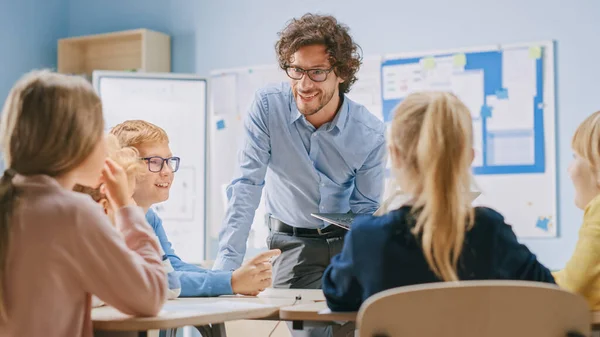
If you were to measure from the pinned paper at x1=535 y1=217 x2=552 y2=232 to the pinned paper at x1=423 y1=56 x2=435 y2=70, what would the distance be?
1021 mm

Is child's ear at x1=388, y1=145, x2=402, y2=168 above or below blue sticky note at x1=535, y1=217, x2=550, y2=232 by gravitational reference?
above

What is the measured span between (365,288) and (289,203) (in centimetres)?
129

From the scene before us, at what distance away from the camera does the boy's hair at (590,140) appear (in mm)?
1958

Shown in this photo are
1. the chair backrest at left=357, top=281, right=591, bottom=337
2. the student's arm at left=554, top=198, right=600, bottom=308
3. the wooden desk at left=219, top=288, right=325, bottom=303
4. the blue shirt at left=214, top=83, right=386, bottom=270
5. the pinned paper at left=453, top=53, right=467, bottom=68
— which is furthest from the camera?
the pinned paper at left=453, top=53, right=467, bottom=68

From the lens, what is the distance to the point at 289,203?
113 inches

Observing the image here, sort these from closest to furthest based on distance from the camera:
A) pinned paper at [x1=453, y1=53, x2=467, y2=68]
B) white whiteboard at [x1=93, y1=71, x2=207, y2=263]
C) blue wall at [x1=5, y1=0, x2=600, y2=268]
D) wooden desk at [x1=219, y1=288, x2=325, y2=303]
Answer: wooden desk at [x1=219, y1=288, x2=325, y2=303]
blue wall at [x1=5, y1=0, x2=600, y2=268]
pinned paper at [x1=453, y1=53, x2=467, y2=68]
white whiteboard at [x1=93, y1=71, x2=207, y2=263]

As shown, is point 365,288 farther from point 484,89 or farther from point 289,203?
point 484,89

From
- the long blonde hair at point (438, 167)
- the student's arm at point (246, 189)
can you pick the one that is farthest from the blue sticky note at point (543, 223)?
the long blonde hair at point (438, 167)

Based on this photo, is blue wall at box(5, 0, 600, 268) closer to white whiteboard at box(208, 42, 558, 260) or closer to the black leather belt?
white whiteboard at box(208, 42, 558, 260)

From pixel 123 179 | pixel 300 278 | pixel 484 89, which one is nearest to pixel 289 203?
pixel 300 278

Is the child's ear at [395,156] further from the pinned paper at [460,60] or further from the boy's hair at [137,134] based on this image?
the pinned paper at [460,60]

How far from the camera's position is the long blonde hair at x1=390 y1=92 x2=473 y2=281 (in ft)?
5.06

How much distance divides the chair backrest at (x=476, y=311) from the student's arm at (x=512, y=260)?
0.63 feet

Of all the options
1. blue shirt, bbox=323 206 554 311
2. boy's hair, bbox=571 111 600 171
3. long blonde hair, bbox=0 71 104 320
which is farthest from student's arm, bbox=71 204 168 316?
boy's hair, bbox=571 111 600 171
